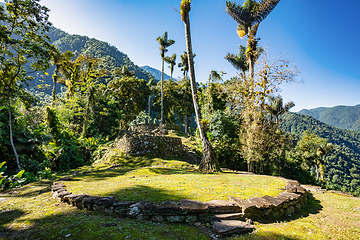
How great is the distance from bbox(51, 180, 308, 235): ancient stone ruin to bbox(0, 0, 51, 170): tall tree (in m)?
8.43

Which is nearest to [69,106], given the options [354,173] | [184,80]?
[184,80]

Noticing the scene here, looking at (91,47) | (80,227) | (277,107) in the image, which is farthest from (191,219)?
(91,47)

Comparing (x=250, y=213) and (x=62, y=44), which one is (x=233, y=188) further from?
(x=62, y=44)

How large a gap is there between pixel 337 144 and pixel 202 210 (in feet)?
448

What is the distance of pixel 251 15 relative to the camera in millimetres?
12805

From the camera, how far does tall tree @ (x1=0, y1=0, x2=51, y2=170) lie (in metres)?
9.11

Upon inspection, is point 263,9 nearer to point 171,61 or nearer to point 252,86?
point 252,86

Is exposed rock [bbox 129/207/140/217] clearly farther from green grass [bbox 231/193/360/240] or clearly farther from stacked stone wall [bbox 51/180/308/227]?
green grass [bbox 231/193/360/240]

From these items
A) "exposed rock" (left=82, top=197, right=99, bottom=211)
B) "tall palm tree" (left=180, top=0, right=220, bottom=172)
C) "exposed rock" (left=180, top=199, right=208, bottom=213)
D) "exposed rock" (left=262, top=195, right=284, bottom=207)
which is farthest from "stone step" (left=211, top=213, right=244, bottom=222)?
"tall palm tree" (left=180, top=0, right=220, bottom=172)

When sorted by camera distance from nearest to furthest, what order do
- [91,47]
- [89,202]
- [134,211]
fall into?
[134,211]
[89,202]
[91,47]

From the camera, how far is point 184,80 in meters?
34.5

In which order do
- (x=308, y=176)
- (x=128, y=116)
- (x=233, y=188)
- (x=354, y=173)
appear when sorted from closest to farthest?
1. (x=233, y=188)
2. (x=308, y=176)
3. (x=128, y=116)
4. (x=354, y=173)

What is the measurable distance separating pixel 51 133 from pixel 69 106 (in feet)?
18.7

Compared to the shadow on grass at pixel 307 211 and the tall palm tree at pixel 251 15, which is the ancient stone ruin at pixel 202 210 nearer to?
the shadow on grass at pixel 307 211
